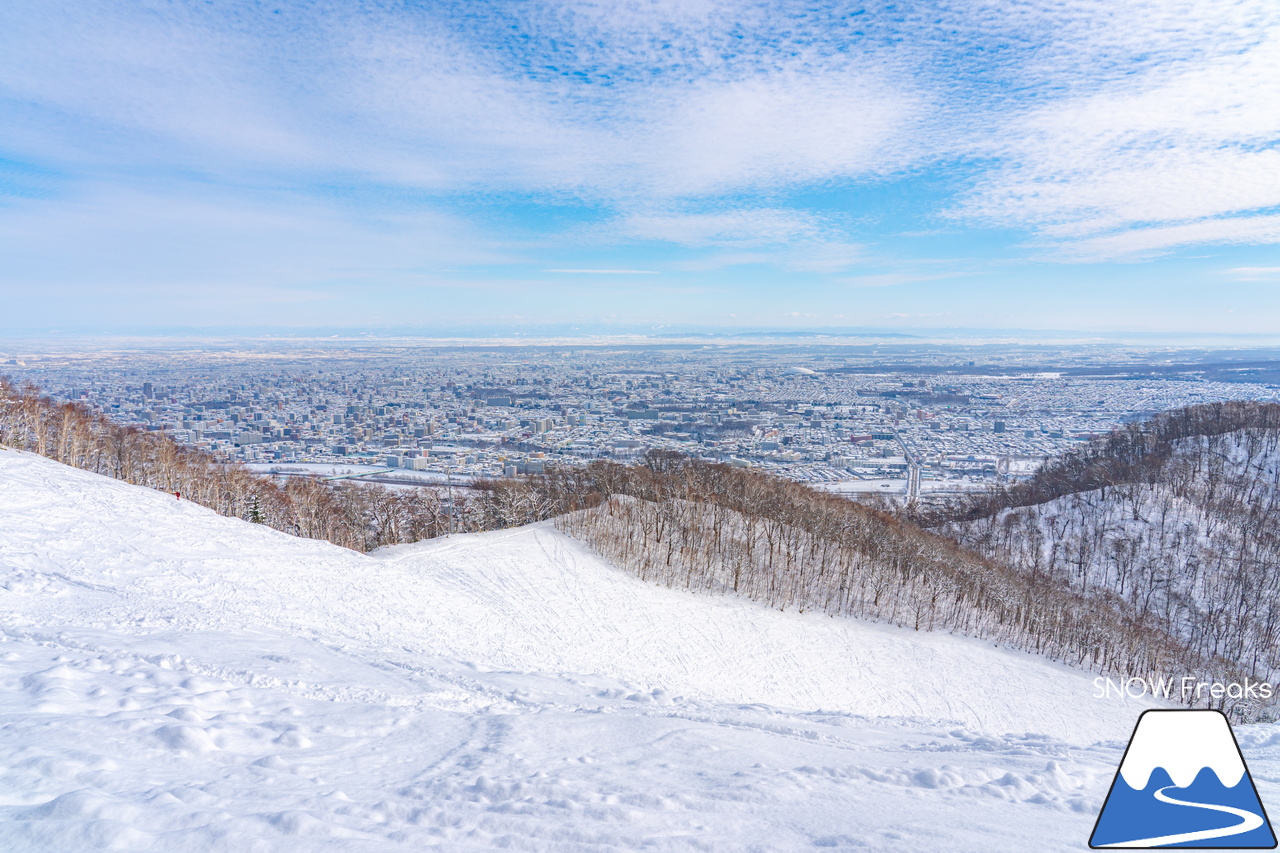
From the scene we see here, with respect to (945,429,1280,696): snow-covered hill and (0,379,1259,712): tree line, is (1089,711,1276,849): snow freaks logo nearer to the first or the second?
(0,379,1259,712): tree line

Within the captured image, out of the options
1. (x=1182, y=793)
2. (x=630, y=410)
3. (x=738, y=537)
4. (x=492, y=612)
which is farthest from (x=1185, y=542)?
(x=630, y=410)

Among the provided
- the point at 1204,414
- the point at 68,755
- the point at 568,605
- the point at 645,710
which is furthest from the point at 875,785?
the point at 1204,414

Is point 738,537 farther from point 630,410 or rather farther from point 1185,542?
point 630,410

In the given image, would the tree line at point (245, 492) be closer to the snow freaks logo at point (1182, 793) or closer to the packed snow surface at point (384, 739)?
the packed snow surface at point (384, 739)

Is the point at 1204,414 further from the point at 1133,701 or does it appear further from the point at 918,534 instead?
the point at 1133,701

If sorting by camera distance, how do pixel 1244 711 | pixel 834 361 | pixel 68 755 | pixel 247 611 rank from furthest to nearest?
1. pixel 834 361
2. pixel 1244 711
3. pixel 247 611
4. pixel 68 755

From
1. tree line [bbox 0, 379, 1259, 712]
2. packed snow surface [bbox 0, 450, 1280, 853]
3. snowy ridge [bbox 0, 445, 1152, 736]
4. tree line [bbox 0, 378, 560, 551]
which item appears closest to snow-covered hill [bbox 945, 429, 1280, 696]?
tree line [bbox 0, 379, 1259, 712]

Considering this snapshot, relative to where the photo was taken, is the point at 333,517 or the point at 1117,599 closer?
the point at 333,517
